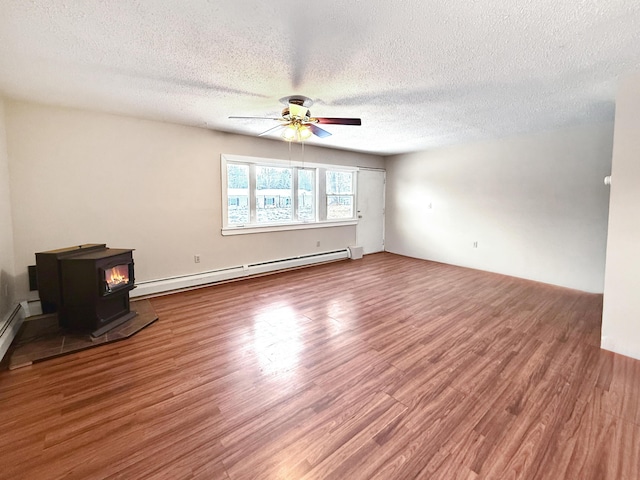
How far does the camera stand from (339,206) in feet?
20.2

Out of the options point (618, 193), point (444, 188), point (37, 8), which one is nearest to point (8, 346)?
point (37, 8)

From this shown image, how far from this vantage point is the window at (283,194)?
15.2ft

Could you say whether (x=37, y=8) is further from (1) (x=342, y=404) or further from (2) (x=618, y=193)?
(2) (x=618, y=193)

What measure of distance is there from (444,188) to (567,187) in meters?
1.92

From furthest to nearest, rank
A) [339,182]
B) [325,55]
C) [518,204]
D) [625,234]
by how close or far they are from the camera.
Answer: [339,182] → [518,204] → [625,234] → [325,55]

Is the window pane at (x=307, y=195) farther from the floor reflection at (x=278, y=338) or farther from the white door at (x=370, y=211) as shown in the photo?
the floor reflection at (x=278, y=338)

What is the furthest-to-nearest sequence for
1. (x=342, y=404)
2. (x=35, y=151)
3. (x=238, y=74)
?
(x=35, y=151) → (x=238, y=74) → (x=342, y=404)

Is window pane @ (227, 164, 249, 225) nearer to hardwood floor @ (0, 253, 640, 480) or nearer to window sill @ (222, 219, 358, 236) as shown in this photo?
window sill @ (222, 219, 358, 236)

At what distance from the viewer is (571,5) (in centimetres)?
151

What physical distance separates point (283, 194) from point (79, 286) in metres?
3.32

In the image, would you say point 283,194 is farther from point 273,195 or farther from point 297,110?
point 297,110

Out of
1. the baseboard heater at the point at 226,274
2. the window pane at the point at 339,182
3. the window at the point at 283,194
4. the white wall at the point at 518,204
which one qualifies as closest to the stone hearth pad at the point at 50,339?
the baseboard heater at the point at 226,274

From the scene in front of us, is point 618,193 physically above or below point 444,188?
below

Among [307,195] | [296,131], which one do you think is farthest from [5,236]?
[307,195]
